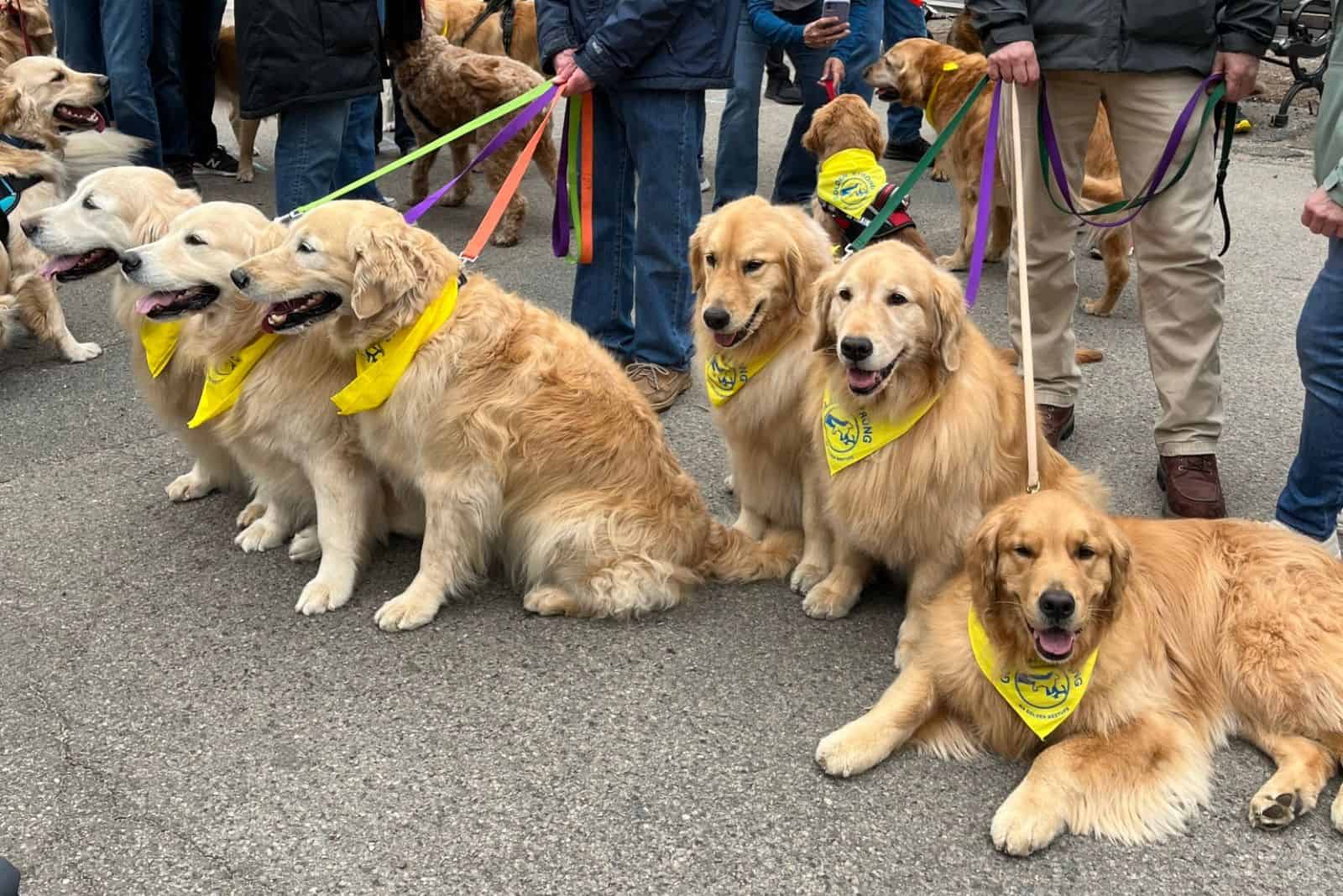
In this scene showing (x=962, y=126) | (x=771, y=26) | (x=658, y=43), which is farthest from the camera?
(x=771, y=26)

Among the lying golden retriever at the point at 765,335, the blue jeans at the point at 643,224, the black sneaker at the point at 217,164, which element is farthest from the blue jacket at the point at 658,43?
the black sneaker at the point at 217,164

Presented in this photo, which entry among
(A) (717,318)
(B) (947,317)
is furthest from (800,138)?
(B) (947,317)

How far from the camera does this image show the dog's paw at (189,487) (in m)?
3.89

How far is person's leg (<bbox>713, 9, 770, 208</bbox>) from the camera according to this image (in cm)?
670

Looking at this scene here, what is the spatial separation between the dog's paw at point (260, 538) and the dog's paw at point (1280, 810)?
9.84 feet

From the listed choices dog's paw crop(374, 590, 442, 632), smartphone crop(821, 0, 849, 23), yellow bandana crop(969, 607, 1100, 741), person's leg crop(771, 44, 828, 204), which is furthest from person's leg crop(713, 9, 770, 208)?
yellow bandana crop(969, 607, 1100, 741)

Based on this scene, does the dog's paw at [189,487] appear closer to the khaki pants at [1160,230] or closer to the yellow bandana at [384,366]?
the yellow bandana at [384,366]

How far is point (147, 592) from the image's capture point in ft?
10.9

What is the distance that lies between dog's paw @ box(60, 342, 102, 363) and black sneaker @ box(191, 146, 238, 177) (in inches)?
135

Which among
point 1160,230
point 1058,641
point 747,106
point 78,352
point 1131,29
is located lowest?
point 78,352

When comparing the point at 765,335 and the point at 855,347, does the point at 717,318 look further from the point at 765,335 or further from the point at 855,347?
the point at 855,347

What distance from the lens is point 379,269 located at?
2992 mm

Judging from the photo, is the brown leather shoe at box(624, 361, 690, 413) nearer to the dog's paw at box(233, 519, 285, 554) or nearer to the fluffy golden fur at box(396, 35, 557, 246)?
the dog's paw at box(233, 519, 285, 554)

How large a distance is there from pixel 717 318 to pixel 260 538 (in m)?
1.73
